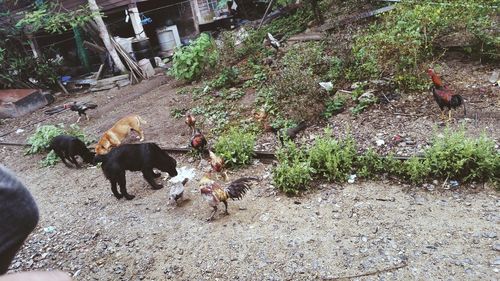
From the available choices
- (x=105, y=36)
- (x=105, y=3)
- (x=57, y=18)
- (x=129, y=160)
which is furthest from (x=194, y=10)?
→ (x=129, y=160)

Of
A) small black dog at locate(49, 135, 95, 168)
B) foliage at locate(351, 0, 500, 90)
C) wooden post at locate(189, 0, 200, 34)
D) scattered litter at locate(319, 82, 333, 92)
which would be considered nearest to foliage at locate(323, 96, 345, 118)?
scattered litter at locate(319, 82, 333, 92)

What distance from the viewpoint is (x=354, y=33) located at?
913 cm

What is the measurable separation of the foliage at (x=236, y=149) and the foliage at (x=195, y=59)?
16.3 feet

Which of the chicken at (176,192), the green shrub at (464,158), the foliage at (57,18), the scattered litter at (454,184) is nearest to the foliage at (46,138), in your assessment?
the chicken at (176,192)

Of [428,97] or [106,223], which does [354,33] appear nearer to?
[428,97]

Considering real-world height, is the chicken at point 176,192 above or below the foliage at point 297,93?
below

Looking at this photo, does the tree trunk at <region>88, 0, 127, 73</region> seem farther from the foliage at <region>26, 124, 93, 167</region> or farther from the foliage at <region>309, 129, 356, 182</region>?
the foliage at <region>309, 129, 356, 182</region>

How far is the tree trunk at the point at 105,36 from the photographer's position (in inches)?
489

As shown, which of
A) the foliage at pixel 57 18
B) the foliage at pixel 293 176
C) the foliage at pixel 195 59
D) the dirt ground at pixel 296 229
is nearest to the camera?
the dirt ground at pixel 296 229

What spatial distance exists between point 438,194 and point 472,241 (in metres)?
0.91

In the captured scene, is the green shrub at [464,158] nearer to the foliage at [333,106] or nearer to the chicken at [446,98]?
the chicken at [446,98]

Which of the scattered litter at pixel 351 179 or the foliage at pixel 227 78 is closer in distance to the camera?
the scattered litter at pixel 351 179

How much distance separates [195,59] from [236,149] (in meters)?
5.42

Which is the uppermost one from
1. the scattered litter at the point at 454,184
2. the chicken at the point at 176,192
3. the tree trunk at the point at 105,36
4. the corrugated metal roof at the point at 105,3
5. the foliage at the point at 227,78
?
the corrugated metal roof at the point at 105,3
